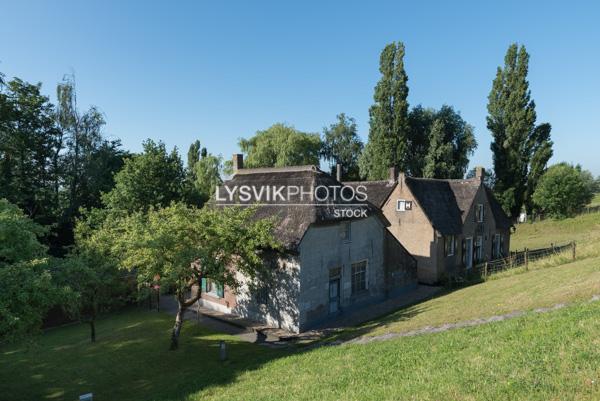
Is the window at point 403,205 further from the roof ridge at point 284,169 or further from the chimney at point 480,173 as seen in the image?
the roof ridge at point 284,169

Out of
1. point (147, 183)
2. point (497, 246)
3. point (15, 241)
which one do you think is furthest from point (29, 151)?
point (497, 246)

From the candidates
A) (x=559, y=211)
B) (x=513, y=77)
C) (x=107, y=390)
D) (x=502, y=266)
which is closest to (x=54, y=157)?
(x=107, y=390)

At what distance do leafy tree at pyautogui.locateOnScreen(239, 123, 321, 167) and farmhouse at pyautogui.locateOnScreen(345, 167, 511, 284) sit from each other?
67.9 ft

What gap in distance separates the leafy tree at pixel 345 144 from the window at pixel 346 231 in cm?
3758

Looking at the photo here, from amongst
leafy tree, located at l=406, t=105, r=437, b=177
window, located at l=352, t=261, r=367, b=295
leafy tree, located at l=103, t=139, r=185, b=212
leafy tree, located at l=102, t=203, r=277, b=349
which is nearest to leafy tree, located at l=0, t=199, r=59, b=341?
leafy tree, located at l=102, t=203, r=277, b=349

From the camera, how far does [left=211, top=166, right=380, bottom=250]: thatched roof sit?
18234mm

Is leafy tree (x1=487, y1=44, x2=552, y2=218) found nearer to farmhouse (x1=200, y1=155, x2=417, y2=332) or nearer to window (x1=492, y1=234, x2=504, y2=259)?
window (x1=492, y1=234, x2=504, y2=259)

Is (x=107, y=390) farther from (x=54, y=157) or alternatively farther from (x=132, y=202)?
(x=54, y=157)

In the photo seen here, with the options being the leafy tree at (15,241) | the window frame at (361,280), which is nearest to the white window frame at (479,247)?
the window frame at (361,280)

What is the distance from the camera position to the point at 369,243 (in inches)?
852

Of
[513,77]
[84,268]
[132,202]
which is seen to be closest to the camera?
[84,268]

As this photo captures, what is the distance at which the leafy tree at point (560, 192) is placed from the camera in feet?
148

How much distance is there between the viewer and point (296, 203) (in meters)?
19.8

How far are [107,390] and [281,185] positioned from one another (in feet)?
43.0
